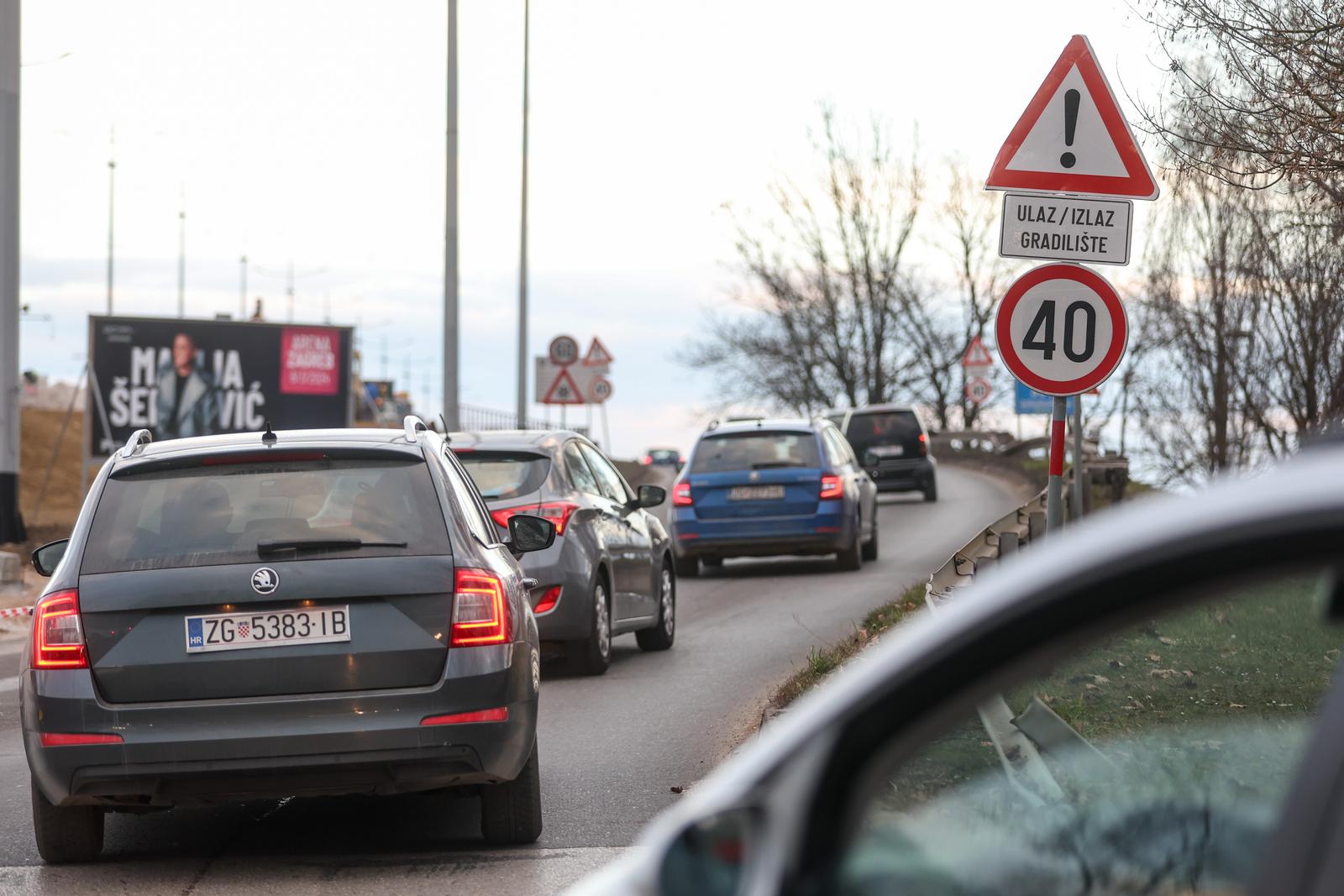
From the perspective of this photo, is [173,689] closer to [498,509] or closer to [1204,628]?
[1204,628]

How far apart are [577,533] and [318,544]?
530 centimetres

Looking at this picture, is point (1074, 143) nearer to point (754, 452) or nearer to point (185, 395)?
point (754, 452)

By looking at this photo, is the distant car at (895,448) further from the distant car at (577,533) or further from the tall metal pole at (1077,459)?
the tall metal pole at (1077,459)

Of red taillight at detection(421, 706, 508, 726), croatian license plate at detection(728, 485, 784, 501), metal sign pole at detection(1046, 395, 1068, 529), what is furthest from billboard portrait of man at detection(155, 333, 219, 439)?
red taillight at detection(421, 706, 508, 726)

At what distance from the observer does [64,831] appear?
20.7 ft

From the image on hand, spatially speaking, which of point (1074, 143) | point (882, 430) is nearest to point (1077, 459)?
point (1074, 143)

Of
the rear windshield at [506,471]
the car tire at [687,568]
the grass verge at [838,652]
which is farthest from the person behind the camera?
the car tire at [687,568]

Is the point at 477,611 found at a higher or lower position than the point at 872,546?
higher

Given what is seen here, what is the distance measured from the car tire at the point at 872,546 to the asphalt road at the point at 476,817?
24.0ft

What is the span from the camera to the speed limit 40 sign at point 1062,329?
8227mm

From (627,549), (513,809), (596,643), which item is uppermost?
(627,549)

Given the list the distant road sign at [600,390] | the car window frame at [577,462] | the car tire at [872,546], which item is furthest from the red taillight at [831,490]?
the distant road sign at [600,390]

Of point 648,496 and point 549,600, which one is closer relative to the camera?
point 549,600

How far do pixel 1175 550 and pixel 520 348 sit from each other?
95.4 ft
